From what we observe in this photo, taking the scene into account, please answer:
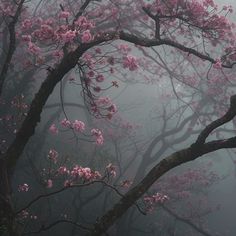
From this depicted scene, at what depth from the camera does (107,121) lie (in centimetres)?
2744

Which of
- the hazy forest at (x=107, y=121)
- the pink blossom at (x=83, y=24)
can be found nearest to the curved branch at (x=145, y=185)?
the hazy forest at (x=107, y=121)

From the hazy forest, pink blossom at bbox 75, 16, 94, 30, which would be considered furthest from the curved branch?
pink blossom at bbox 75, 16, 94, 30

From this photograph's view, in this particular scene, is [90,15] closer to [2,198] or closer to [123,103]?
[2,198]

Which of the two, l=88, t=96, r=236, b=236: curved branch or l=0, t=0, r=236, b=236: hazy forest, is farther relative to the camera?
l=0, t=0, r=236, b=236: hazy forest

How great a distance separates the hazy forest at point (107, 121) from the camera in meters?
7.68

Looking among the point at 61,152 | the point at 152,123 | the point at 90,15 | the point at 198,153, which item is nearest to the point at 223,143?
the point at 198,153

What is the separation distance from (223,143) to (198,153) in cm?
47

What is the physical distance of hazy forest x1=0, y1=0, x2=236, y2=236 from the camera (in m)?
7.68

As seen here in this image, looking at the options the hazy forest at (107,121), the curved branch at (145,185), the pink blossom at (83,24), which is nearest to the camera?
the curved branch at (145,185)

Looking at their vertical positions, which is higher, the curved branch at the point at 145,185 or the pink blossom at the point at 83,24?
the pink blossom at the point at 83,24

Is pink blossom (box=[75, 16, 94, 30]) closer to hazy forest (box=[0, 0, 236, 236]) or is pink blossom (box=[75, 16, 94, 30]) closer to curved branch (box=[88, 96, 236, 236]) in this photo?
hazy forest (box=[0, 0, 236, 236])

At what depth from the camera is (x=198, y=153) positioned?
21.8ft

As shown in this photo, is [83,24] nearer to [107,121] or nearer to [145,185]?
[145,185]

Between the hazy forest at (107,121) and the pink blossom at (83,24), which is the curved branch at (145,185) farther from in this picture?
the pink blossom at (83,24)
